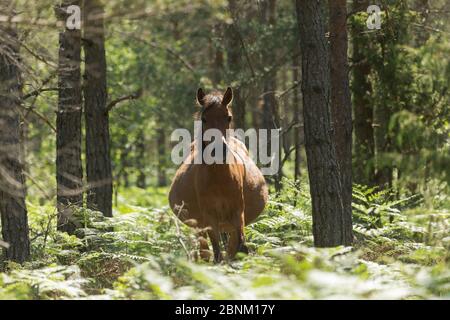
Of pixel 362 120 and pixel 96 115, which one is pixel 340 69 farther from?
pixel 362 120

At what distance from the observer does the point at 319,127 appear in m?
9.20

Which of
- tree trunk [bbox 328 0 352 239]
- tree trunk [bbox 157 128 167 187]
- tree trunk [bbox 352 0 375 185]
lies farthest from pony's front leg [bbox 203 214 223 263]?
tree trunk [bbox 157 128 167 187]

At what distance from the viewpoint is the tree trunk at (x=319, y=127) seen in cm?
A: 921

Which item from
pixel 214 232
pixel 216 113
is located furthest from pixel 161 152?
pixel 216 113

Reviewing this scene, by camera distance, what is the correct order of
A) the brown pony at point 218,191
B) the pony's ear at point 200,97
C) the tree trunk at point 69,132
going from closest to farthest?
the brown pony at point 218,191 → the pony's ear at point 200,97 → the tree trunk at point 69,132

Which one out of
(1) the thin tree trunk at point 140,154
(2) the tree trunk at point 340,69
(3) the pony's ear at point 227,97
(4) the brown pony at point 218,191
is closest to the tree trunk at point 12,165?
(4) the brown pony at point 218,191

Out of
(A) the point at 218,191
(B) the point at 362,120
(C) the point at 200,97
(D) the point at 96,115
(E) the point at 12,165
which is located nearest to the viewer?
(E) the point at 12,165

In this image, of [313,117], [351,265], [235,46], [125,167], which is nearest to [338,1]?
[313,117]

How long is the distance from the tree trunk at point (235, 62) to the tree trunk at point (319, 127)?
903 cm

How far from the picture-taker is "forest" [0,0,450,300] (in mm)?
7477

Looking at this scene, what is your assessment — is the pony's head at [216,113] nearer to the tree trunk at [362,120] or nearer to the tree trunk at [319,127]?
the tree trunk at [319,127]

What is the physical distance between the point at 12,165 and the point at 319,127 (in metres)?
4.36

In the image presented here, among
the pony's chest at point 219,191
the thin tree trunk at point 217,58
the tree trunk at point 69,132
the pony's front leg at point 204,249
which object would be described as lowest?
the pony's front leg at point 204,249
